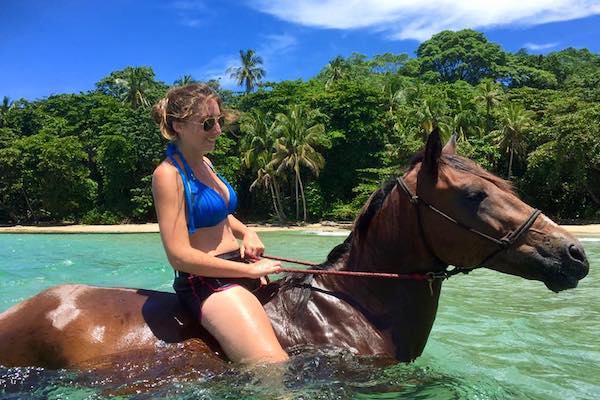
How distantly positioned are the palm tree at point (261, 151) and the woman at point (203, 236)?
37.1 metres

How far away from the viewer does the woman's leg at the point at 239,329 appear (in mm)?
2744

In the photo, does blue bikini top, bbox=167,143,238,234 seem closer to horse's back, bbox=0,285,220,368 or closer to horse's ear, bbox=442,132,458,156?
horse's back, bbox=0,285,220,368

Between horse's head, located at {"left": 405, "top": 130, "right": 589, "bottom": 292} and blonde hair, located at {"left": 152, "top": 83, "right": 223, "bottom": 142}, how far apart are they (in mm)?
1308

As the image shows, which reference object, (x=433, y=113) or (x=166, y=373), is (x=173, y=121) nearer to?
(x=166, y=373)

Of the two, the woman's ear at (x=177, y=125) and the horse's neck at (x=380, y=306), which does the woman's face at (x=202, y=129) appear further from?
the horse's neck at (x=380, y=306)

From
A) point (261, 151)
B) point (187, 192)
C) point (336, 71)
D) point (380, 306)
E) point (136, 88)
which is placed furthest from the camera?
point (336, 71)

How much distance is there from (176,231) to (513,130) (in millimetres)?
37716

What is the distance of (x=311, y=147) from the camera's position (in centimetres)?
4081

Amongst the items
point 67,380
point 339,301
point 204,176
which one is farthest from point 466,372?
point 67,380

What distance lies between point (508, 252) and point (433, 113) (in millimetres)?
37813

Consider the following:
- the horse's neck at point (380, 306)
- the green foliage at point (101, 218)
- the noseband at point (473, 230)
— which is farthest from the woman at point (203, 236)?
the green foliage at point (101, 218)

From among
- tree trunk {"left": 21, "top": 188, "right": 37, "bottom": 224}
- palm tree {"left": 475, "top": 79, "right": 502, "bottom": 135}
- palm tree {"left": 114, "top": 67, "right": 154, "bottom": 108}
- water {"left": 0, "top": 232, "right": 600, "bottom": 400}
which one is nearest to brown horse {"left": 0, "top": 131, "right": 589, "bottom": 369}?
water {"left": 0, "top": 232, "right": 600, "bottom": 400}

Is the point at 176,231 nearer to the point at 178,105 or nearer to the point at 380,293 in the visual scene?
the point at 178,105

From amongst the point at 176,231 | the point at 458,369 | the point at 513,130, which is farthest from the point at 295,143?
the point at 176,231
